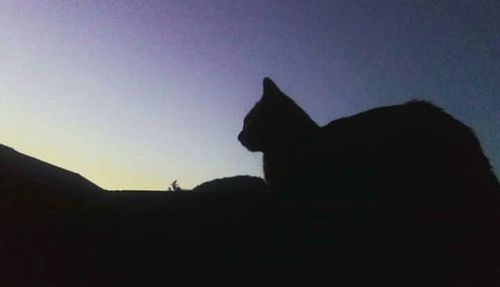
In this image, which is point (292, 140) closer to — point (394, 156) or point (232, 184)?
point (232, 184)

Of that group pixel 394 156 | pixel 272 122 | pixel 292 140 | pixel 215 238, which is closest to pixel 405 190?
pixel 394 156

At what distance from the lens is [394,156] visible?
3.73 metres

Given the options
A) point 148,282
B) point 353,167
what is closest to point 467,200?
point 353,167

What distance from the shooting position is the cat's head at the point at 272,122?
6543 millimetres

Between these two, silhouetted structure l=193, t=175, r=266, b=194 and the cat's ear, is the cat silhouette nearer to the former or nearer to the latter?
silhouetted structure l=193, t=175, r=266, b=194

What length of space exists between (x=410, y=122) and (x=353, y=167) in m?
0.93

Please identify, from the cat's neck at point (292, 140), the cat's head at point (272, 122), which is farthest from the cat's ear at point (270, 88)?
the cat's neck at point (292, 140)

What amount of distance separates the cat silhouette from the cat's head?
3.46 feet

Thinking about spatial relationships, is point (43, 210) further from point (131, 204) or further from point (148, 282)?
point (148, 282)

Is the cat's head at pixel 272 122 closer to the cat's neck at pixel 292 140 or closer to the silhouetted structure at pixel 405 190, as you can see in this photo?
the cat's neck at pixel 292 140

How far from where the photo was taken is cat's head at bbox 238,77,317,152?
6.54 metres

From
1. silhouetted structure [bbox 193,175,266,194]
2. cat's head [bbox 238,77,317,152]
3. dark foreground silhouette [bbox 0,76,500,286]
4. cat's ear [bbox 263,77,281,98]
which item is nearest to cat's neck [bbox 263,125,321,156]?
cat's head [bbox 238,77,317,152]

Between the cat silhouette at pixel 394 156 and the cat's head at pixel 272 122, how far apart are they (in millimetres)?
1055

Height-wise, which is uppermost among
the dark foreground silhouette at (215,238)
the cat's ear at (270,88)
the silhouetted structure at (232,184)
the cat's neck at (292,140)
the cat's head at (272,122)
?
the cat's ear at (270,88)
